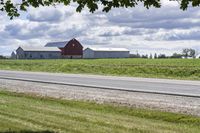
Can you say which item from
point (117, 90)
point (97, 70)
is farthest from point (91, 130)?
point (97, 70)

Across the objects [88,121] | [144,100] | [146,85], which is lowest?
[146,85]

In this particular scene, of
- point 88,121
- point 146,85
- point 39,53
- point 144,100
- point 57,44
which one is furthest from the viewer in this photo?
point 57,44

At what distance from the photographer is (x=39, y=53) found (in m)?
130

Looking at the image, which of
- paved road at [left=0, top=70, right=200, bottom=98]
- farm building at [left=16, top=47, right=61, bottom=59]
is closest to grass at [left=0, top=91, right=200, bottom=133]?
paved road at [left=0, top=70, right=200, bottom=98]

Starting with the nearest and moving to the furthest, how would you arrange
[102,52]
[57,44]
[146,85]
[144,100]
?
[144,100] → [146,85] → [57,44] → [102,52]

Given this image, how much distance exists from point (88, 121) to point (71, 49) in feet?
398

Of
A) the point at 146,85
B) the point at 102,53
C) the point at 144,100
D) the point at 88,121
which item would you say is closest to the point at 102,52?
the point at 102,53

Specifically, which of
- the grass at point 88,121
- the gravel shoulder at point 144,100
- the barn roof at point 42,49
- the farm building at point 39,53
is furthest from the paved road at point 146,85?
the barn roof at point 42,49

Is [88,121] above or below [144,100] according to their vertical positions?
above

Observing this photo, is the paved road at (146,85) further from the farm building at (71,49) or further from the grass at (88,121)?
the farm building at (71,49)

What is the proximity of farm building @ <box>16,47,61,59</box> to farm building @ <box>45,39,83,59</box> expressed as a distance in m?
1.63

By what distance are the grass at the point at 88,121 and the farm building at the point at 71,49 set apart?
117 m

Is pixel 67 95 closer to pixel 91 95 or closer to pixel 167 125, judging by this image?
pixel 91 95

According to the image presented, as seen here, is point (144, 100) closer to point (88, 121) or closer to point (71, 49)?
point (88, 121)
